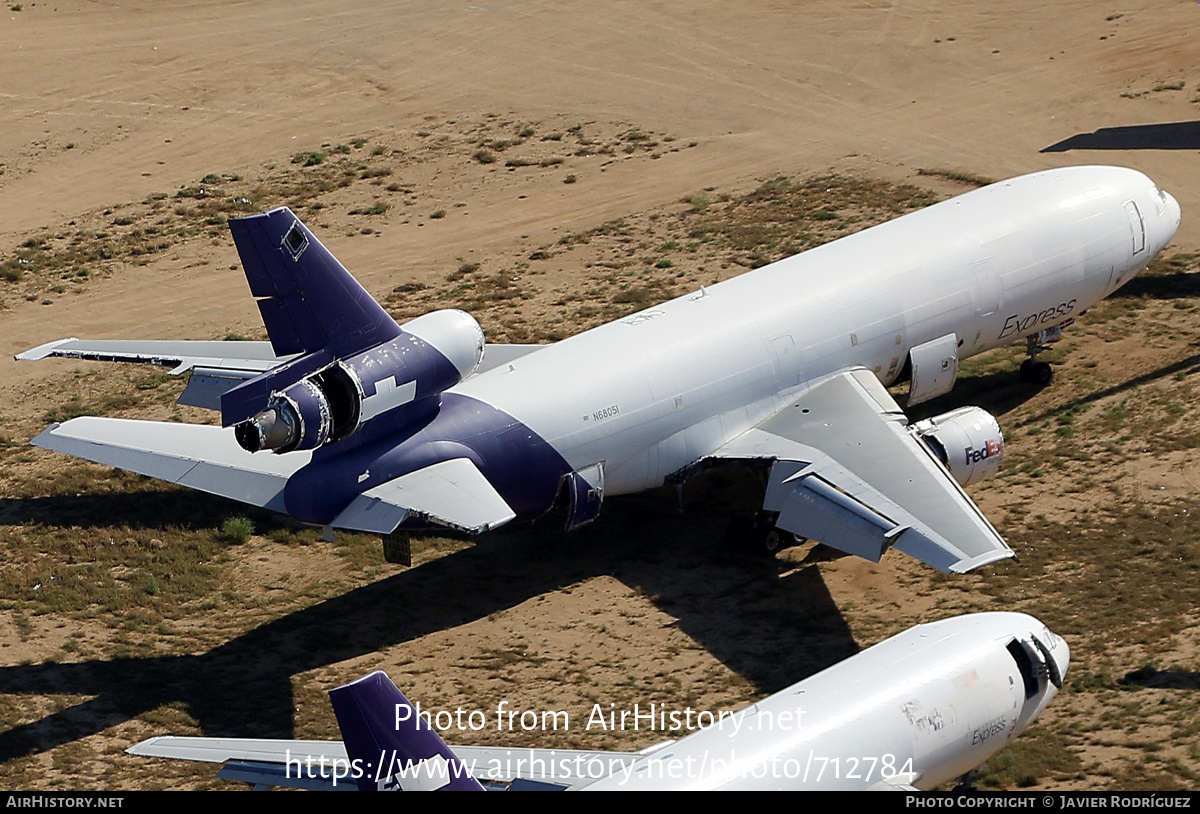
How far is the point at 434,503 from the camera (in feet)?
90.3

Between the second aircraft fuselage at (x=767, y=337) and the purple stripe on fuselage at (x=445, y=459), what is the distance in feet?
0.10

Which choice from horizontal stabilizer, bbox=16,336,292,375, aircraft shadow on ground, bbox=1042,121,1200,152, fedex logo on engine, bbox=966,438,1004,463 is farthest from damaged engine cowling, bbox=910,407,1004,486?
aircraft shadow on ground, bbox=1042,121,1200,152

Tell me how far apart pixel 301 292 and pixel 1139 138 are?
38124 mm

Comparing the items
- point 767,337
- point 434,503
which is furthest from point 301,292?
point 767,337

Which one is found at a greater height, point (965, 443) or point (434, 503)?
point (434, 503)

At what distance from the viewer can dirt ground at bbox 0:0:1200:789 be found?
28.4m

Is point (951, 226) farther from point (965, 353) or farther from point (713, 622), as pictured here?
point (713, 622)

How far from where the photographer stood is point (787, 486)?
3131cm

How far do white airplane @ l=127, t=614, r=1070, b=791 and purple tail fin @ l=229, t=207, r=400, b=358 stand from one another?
8.84 metres

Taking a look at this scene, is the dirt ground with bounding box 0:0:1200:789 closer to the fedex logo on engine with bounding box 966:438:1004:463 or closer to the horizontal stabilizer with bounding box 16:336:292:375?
the fedex logo on engine with bounding box 966:438:1004:463

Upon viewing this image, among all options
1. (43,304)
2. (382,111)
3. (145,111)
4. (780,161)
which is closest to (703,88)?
(780,161)

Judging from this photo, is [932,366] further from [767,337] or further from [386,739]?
[386,739]

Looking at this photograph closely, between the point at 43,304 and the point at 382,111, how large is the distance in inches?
776
